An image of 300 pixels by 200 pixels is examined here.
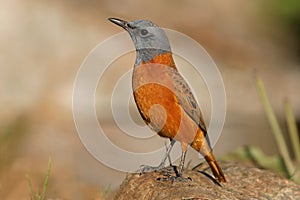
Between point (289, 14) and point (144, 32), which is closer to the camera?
point (144, 32)

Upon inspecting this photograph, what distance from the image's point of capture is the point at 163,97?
6230mm

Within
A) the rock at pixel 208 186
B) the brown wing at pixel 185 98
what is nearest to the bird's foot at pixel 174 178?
the rock at pixel 208 186

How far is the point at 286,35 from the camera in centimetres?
1955

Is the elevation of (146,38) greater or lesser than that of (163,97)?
greater

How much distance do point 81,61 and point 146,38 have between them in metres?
9.88

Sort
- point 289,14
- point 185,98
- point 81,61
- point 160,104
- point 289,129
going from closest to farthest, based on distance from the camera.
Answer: point 160,104, point 185,98, point 289,129, point 81,61, point 289,14

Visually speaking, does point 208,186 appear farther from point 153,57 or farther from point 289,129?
point 289,129

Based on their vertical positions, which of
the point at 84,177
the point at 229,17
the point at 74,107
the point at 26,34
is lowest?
the point at 84,177

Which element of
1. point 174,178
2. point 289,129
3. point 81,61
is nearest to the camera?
point 174,178

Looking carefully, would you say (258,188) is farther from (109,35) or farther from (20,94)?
(109,35)

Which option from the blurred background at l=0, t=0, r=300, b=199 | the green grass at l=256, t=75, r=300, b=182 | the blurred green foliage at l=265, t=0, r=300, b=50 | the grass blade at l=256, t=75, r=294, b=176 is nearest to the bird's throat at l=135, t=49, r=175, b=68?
the green grass at l=256, t=75, r=300, b=182

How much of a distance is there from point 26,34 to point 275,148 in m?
5.47

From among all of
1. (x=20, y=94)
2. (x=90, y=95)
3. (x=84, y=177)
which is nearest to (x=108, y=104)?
(x=90, y=95)

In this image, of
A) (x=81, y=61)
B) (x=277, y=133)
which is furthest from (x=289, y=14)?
(x=277, y=133)
